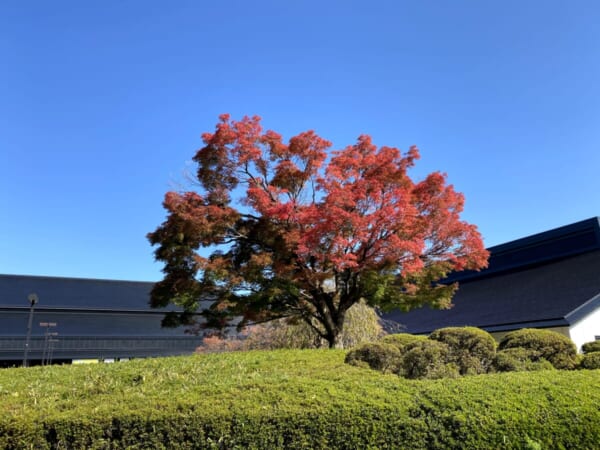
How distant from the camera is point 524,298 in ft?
54.1

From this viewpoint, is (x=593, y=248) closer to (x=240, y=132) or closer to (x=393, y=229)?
(x=393, y=229)

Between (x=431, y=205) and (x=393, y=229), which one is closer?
(x=393, y=229)

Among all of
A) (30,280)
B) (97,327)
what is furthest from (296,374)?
(30,280)

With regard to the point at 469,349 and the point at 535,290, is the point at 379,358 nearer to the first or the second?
the point at 469,349

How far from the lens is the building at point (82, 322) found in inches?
959

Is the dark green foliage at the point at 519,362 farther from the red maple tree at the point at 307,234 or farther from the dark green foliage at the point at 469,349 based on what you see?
the red maple tree at the point at 307,234

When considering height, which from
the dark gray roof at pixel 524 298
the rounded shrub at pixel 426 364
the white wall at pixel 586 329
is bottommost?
the rounded shrub at pixel 426 364

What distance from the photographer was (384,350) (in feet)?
22.2

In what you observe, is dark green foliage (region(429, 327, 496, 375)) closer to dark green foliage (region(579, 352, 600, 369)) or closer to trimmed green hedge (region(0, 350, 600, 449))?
trimmed green hedge (region(0, 350, 600, 449))

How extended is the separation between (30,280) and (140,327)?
25.2 feet

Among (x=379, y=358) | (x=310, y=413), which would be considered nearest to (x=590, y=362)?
(x=379, y=358)

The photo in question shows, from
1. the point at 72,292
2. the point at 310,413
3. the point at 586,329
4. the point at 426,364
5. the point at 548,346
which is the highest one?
the point at 72,292

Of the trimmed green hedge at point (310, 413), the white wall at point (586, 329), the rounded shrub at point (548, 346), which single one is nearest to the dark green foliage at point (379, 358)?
the trimmed green hedge at point (310, 413)

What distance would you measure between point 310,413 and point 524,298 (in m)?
14.5
